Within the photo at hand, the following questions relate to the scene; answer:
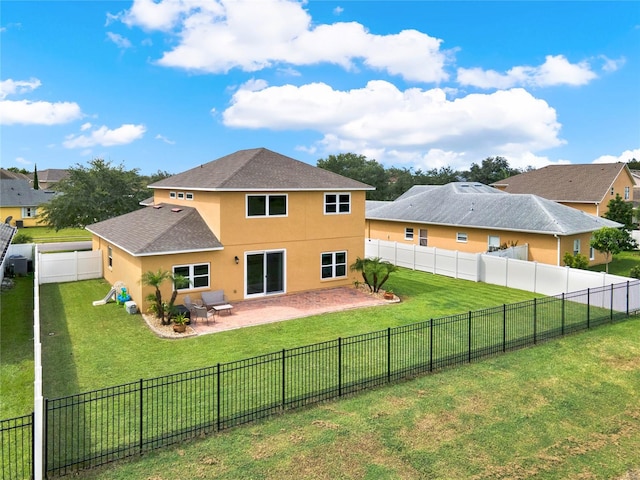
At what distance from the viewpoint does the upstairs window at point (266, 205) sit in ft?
69.1

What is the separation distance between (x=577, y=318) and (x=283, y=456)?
13964 millimetres

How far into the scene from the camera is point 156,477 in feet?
26.3

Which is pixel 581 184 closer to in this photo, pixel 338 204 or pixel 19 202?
pixel 338 204

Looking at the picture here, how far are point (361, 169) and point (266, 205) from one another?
65167 mm

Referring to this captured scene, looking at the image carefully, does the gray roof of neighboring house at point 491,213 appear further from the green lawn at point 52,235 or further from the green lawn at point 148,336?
the green lawn at point 52,235

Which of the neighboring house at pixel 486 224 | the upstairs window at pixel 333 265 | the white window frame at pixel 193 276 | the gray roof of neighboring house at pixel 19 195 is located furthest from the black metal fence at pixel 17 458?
the gray roof of neighboring house at pixel 19 195

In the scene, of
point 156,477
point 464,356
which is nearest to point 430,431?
point 464,356

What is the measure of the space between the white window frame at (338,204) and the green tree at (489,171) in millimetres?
70282

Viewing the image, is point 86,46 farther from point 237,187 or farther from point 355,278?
point 355,278

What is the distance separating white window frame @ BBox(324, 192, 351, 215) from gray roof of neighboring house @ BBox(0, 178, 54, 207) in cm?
5477

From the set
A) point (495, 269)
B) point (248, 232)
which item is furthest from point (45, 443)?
point (495, 269)

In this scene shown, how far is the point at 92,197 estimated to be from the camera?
3516 centimetres

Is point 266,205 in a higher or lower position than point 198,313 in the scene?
higher

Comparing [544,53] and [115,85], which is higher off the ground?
[544,53]
